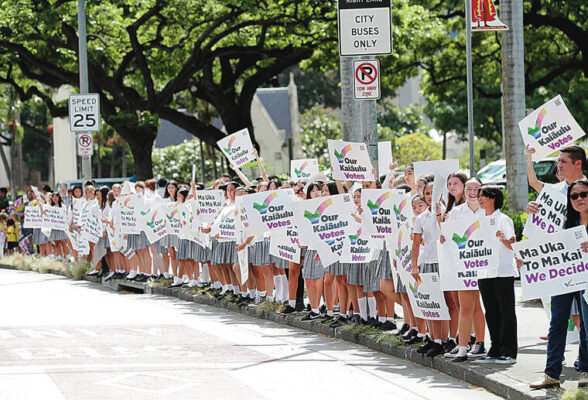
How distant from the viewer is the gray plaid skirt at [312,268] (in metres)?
13.1

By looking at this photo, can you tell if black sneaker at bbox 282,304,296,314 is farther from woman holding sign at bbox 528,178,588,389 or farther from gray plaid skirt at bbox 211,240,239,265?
woman holding sign at bbox 528,178,588,389

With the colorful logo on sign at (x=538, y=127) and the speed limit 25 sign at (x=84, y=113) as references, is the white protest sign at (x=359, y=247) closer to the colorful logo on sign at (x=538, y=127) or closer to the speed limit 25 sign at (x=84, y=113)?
the colorful logo on sign at (x=538, y=127)

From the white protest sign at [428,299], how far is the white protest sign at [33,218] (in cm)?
1538

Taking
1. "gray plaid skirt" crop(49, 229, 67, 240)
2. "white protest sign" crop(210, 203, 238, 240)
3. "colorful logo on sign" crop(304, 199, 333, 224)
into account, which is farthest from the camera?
Answer: "gray plaid skirt" crop(49, 229, 67, 240)

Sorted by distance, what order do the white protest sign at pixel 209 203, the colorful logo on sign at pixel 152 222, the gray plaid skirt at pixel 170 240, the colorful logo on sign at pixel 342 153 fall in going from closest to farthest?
the colorful logo on sign at pixel 342 153 < the white protest sign at pixel 209 203 < the gray plaid skirt at pixel 170 240 < the colorful logo on sign at pixel 152 222

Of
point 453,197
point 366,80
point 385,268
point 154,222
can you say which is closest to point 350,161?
point 366,80

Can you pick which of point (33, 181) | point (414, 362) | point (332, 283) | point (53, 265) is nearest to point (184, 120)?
point (53, 265)

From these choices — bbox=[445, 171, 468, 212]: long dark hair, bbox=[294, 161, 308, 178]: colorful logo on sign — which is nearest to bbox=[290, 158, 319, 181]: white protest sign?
bbox=[294, 161, 308, 178]: colorful logo on sign

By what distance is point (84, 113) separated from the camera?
2288 centimetres

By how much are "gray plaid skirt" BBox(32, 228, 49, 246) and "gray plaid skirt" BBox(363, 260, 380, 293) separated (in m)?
13.9

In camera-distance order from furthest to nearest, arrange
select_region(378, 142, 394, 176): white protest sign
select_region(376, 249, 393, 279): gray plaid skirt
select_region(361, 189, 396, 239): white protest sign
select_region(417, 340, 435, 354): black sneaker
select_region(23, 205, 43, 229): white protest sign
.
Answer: select_region(23, 205, 43, 229): white protest sign → select_region(378, 142, 394, 176): white protest sign → select_region(376, 249, 393, 279): gray plaid skirt → select_region(361, 189, 396, 239): white protest sign → select_region(417, 340, 435, 354): black sneaker

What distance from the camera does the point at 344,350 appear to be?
37.6 feet

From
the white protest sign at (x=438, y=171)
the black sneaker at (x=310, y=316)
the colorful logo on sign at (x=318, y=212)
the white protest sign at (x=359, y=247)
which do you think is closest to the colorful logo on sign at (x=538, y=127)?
the white protest sign at (x=438, y=171)

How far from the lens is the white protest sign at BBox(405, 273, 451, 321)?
33.8 ft
